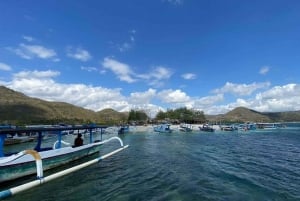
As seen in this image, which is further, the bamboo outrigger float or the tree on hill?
the tree on hill

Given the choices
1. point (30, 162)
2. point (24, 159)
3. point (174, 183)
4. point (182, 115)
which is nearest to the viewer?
point (174, 183)

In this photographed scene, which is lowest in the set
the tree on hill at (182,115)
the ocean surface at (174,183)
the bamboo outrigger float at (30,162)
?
the ocean surface at (174,183)

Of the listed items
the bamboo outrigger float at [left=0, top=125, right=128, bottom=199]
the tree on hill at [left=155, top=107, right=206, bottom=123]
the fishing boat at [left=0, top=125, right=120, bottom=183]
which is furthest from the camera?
the tree on hill at [left=155, top=107, right=206, bottom=123]

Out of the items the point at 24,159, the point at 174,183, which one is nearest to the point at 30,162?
the point at 24,159

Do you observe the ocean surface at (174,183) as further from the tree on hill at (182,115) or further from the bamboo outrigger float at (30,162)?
the tree on hill at (182,115)

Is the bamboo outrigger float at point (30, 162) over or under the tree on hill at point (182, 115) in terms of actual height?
under

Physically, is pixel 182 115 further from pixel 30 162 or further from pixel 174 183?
pixel 30 162

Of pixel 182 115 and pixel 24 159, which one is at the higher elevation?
pixel 182 115

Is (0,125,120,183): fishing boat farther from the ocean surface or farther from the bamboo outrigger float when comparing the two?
the ocean surface

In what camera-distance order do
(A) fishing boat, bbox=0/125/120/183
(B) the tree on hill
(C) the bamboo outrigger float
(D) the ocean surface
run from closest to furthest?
(C) the bamboo outrigger float, (D) the ocean surface, (A) fishing boat, bbox=0/125/120/183, (B) the tree on hill

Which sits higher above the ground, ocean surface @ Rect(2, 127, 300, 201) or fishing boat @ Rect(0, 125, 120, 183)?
fishing boat @ Rect(0, 125, 120, 183)

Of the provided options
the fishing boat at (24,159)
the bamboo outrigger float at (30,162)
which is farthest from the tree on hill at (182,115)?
the bamboo outrigger float at (30,162)

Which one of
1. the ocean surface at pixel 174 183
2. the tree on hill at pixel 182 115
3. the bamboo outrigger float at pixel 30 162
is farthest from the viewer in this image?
the tree on hill at pixel 182 115

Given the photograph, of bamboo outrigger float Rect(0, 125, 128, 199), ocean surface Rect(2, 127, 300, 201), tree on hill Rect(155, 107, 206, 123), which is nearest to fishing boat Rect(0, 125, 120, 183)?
bamboo outrigger float Rect(0, 125, 128, 199)
